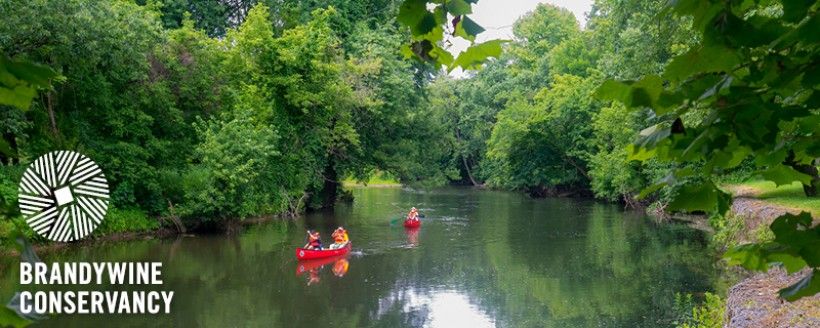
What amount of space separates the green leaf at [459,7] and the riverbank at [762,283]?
55.5 inches

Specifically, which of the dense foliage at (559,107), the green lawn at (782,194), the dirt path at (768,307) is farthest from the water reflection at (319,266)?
the dirt path at (768,307)

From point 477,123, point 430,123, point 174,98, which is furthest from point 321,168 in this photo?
point 477,123

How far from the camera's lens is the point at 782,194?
1916 centimetres

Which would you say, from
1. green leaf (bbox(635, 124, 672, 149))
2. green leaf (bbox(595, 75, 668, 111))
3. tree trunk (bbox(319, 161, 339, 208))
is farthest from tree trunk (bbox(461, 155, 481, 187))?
green leaf (bbox(595, 75, 668, 111))

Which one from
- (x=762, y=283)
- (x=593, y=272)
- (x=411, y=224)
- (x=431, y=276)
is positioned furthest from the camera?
(x=411, y=224)

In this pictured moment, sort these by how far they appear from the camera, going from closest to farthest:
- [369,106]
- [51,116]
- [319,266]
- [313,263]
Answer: [319,266] < [313,263] < [51,116] < [369,106]

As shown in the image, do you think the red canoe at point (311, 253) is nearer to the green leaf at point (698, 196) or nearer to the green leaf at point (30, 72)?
the green leaf at point (698, 196)


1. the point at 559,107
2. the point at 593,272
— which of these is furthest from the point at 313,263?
the point at 559,107

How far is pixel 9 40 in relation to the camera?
15875mm

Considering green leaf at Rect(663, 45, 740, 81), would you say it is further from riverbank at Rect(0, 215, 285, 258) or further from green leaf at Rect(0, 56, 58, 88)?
riverbank at Rect(0, 215, 285, 258)

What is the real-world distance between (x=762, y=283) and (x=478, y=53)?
9150 millimetres

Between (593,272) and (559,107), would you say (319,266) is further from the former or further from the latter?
(559,107)

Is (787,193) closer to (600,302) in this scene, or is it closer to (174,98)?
(600,302)

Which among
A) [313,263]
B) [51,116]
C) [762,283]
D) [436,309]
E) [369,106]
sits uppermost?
[369,106]
